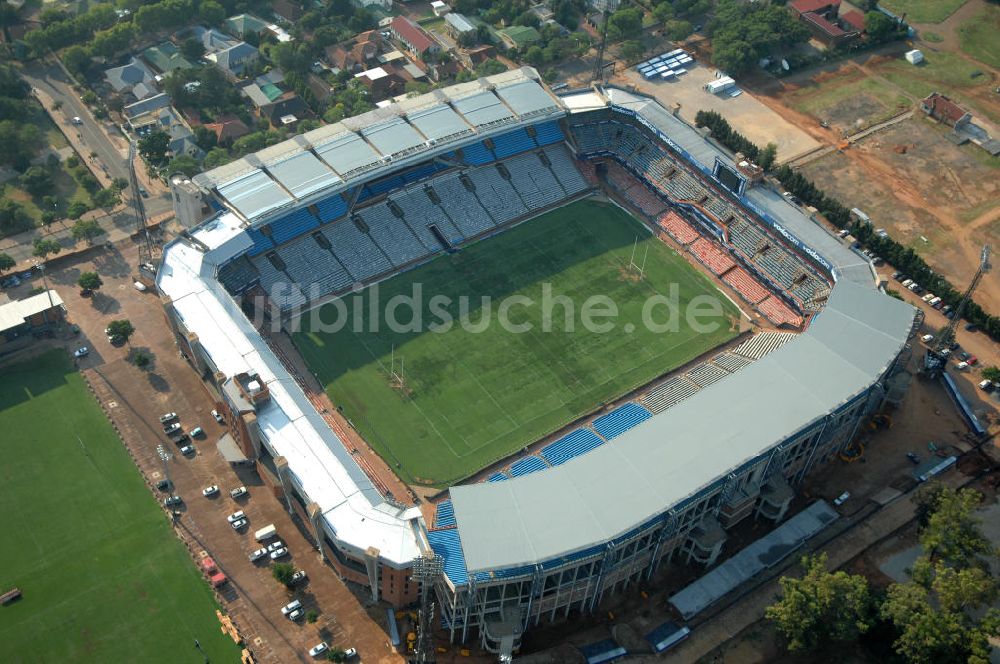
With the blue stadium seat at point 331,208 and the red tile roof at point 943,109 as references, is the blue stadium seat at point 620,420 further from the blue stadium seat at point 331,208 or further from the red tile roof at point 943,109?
the red tile roof at point 943,109

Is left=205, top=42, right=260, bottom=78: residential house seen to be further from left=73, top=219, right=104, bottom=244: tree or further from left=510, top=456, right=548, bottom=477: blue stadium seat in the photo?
left=510, top=456, right=548, bottom=477: blue stadium seat

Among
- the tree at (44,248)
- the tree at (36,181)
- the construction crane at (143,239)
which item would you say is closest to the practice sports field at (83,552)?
the tree at (44,248)

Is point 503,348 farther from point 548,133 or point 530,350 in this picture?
point 548,133

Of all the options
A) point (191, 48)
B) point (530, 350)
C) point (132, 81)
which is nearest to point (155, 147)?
point (132, 81)

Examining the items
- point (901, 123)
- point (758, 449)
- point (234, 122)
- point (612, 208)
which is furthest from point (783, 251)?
point (234, 122)

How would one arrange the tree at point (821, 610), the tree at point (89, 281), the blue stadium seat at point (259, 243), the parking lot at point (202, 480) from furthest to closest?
the blue stadium seat at point (259, 243), the tree at point (89, 281), the parking lot at point (202, 480), the tree at point (821, 610)
